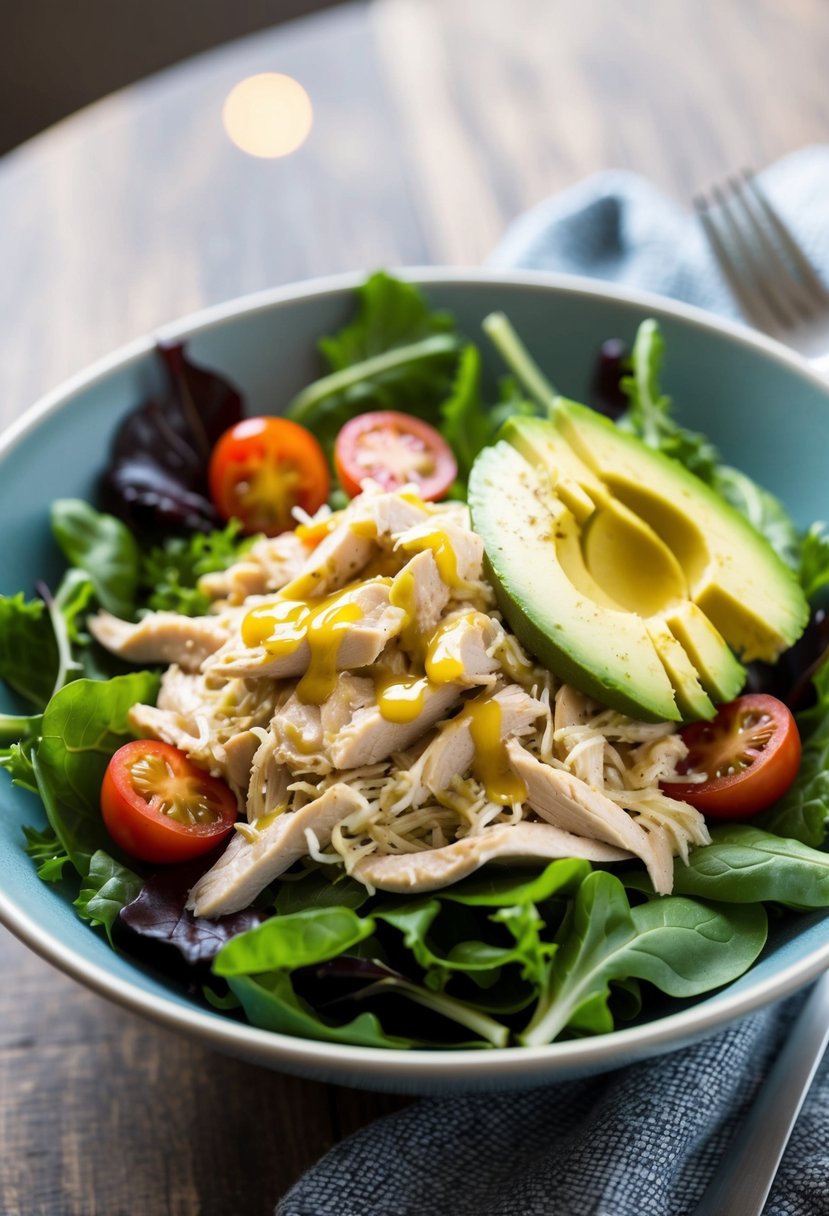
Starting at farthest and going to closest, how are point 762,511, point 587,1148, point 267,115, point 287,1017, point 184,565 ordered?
point 267,115 < point 184,565 < point 762,511 < point 587,1148 < point 287,1017

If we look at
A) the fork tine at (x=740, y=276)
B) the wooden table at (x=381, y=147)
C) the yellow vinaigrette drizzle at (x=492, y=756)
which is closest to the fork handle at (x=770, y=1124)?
the yellow vinaigrette drizzle at (x=492, y=756)

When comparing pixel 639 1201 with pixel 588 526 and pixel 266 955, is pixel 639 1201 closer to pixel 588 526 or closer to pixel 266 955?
pixel 266 955

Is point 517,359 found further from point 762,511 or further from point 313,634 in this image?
point 313,634

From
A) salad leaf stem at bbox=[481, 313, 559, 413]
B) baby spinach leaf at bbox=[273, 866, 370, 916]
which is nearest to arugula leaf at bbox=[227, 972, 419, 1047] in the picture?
baby spinach leaf at bbox=[273, 866, 370, 916]

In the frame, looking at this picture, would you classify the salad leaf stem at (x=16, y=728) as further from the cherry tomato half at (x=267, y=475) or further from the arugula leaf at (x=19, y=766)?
the cherry tomato half at (x=267, y=475)

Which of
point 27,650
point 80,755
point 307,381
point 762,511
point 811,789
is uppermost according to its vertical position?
point 307,381

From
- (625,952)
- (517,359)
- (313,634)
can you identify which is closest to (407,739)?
(313,634)

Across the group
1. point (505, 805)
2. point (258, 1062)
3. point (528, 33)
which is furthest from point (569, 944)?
point (528, 33)

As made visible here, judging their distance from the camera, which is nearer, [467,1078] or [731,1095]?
[467,1078]
